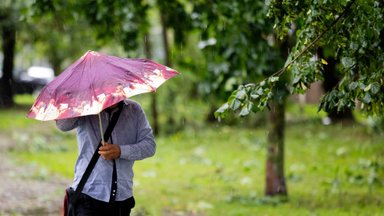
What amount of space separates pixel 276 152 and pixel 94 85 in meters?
5.78

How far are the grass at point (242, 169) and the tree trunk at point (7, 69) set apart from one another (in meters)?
5.81

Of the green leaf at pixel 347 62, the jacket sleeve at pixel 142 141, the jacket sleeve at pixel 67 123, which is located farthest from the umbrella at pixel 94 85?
the green leaf at pixel 347 62

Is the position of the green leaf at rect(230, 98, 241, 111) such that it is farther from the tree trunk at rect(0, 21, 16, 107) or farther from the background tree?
the tree trunk at rect(0, 21, 16, 107)

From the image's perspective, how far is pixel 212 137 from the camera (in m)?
19.7

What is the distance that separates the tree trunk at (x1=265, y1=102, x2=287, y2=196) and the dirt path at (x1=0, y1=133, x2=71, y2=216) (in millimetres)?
3203

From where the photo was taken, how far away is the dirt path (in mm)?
9434

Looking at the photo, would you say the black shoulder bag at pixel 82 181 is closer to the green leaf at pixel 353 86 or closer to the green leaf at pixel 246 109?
the green leaf at pixel 246 109

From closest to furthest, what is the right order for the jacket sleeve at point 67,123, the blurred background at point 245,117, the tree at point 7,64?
the jacket sleeve at point 67,123 < the blurred background at point 245,117 < the tree at point 7,64

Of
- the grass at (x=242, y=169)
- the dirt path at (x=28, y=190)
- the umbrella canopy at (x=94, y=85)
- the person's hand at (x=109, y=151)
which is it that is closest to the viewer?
the umbrella canopy at (x=94, y=85)

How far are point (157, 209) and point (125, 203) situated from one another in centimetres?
498

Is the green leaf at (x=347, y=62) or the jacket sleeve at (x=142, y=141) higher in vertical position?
the green leaf at (x=347, y=62)

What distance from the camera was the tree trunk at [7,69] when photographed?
87.7 feet

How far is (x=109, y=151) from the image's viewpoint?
4.32 metres

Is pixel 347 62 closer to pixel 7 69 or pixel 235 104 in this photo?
pixel 235 104
